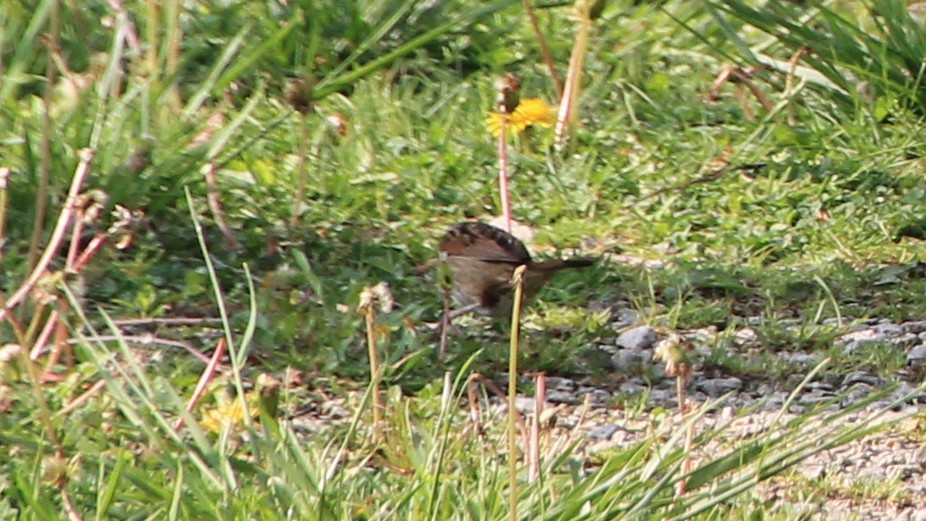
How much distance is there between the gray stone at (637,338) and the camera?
4.34m

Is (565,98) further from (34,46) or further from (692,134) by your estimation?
(34,46)

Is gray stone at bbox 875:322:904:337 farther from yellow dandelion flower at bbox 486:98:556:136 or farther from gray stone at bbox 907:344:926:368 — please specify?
yellow dandelion flower at bbox 486:98:556:136

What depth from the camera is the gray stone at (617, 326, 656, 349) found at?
14.2ft

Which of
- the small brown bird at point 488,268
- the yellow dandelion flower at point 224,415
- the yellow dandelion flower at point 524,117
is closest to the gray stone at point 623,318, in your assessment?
the small brown bird at point 488,268

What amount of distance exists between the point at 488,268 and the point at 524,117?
114 cm

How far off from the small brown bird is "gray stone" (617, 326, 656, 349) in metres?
0.22

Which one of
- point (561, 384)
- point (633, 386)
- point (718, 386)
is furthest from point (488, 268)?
point (718, 386)

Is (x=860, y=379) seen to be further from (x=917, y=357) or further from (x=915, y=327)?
(x=915, y=327)

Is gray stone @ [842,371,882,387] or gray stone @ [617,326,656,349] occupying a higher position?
gray stone @ [617,326,656,349]

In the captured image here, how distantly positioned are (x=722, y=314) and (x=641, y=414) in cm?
71

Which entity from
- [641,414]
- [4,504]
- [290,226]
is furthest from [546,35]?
[4,504]

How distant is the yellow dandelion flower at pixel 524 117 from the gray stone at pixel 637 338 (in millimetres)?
1050

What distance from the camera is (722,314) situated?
454 cm

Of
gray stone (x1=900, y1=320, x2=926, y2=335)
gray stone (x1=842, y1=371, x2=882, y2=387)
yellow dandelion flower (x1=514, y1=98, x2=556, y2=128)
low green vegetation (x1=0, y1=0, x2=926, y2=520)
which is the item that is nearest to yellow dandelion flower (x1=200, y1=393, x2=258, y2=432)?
low green vegetation (x1=0, y1=0, x2=926, y2=520)
